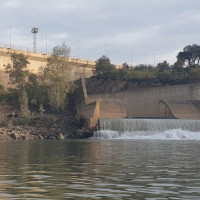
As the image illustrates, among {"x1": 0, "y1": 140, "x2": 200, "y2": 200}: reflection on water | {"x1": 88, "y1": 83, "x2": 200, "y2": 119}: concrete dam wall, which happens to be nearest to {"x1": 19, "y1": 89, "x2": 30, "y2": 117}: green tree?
{"x1": 88, "y1": 83, "x2": 200, "y2": 119}: concrete dam wall

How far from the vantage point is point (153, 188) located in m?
10.4

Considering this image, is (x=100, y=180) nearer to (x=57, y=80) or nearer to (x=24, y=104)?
(x=24, y=104)

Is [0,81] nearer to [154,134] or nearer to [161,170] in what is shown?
[154,134]

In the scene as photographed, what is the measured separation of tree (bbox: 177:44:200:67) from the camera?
3372 inches

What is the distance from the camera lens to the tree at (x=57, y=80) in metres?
56.4

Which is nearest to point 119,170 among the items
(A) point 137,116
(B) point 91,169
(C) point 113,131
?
(B) point 91,169

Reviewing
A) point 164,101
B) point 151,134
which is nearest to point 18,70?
point 164,101

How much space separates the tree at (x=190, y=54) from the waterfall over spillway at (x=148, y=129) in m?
41.1

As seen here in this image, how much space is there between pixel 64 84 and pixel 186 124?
1801 cm

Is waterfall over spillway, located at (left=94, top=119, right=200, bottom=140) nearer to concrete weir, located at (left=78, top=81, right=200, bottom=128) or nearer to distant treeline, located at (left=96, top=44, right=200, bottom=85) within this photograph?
concrete weir, located at (left=78, top=81, right=200, bottom=128)

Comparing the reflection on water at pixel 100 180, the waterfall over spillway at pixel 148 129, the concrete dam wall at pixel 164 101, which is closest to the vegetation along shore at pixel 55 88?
the waterfall over spillway at pixel 148 129

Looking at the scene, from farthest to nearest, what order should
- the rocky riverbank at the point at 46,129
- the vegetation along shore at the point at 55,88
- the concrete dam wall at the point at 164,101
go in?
the concrete dam wall at the point at 164,101 → the vegetation along shore at the point at 55,88 → the rocky riverbank at the point at 46,129

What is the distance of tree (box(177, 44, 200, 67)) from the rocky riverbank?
40524 millimetres

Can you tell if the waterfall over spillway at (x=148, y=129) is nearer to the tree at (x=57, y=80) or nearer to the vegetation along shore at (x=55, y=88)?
the vegetation along shore at (x=55, y=88)
